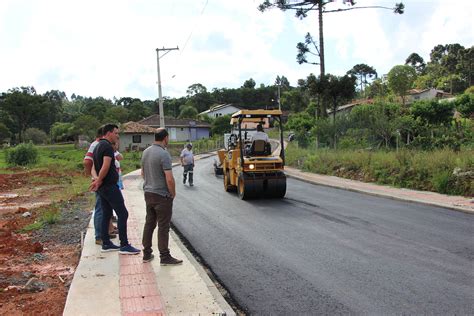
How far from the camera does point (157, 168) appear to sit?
6.57 m

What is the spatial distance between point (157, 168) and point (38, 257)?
110 inches

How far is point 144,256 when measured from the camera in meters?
6.80

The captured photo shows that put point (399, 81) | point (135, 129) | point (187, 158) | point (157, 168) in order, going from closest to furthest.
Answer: point (157, 168) → point (187, 158) → point (135, 129) → point (399, 81)

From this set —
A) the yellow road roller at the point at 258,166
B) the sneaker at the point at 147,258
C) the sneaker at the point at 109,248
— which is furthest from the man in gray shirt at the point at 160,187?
the yellow road roller at the point at 258,166

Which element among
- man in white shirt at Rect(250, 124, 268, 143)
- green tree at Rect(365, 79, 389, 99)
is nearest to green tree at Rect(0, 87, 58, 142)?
green tree at Rect(365, 79, 389, 99)

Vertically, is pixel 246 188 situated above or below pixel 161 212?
below

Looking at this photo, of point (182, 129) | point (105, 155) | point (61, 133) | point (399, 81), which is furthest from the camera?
point (61, 133)

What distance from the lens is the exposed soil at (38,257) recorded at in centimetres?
535

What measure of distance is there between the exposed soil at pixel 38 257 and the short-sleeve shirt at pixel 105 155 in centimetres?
141

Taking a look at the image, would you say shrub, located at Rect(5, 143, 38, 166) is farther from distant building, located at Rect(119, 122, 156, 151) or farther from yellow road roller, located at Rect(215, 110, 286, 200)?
yellow road roller, located at Rect(215, 110, 286, 200)

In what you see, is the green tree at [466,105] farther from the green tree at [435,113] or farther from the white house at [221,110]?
the white house at [221,110]

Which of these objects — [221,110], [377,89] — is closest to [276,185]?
[377,89]

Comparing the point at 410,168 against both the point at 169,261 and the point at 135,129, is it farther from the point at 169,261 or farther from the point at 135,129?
the point at 135,129

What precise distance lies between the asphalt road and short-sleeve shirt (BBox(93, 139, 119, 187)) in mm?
1935
